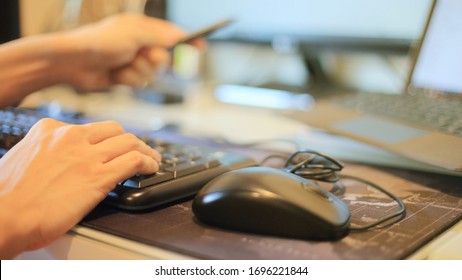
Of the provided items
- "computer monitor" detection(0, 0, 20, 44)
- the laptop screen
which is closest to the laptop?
the laptop screen

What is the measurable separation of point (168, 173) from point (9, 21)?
2.86 feet

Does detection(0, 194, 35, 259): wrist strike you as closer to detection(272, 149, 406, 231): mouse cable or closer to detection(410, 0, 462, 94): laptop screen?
detection(272, 149, 406, 231): mouse cable

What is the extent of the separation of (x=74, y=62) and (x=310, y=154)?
0.46m

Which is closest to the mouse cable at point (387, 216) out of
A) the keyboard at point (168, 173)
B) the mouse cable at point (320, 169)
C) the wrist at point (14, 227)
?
the mouse cable at point (320, 169)

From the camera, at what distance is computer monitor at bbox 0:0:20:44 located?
1.17m

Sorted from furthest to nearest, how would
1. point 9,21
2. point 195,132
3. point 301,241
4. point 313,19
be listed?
point 9,21 → point 313,19 → point 195,132 → point 301,241

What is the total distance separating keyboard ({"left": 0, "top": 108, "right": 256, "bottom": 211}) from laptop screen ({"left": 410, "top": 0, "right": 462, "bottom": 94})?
0.92 ft

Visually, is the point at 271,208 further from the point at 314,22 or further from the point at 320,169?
the point at 314,22

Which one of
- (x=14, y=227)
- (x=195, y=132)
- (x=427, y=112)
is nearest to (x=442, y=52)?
(x=427, y=112)

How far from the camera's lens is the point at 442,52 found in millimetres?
674

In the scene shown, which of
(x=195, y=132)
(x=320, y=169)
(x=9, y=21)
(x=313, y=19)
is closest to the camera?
(x=320, y=169)

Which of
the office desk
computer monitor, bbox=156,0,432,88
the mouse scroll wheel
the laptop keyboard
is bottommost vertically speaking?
the office desk

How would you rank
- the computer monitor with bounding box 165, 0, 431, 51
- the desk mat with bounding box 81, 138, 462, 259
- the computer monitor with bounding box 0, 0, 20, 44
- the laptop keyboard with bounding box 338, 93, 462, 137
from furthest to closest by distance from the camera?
the computer monitor with bounding box 0, 0, 20, 44
the computer monitor with bounding box 165, 0, 431, 51
the laptop keyboard with bounding box 338, 93, 462, 137
the desk mat with bounding box 81, 138, 462, 259
